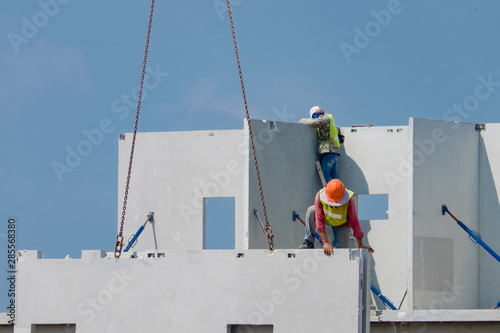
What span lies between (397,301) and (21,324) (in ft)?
24.9

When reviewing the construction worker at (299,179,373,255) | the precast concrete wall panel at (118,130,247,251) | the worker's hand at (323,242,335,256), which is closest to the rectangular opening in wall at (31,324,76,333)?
the construction worker at (299,179,373,255)

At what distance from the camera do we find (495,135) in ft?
71.7

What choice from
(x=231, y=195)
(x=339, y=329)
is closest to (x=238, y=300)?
(x=339, y=329)

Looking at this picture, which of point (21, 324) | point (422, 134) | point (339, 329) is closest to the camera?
point (339, 329)

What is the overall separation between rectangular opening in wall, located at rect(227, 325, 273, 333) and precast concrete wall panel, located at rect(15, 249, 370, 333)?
3.0 inches

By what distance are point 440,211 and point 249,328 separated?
6.85 meters

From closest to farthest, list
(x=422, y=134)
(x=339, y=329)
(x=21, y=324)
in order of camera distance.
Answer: (x=339, y=329) < (x=21, y=324) < (x=422, y=134)

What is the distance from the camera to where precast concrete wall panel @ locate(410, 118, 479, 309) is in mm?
20953

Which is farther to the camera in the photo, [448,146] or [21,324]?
[448,146]

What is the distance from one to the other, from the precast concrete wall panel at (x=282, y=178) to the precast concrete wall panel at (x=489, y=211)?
3100 millimetres

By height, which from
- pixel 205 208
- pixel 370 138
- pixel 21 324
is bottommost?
pixel 21 324

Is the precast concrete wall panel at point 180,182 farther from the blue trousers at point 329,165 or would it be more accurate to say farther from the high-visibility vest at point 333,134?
the high-visibility vest at point 333,134

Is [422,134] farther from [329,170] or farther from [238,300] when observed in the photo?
[238,300]

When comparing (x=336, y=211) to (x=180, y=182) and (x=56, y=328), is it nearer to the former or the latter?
(x=56, y=328)
